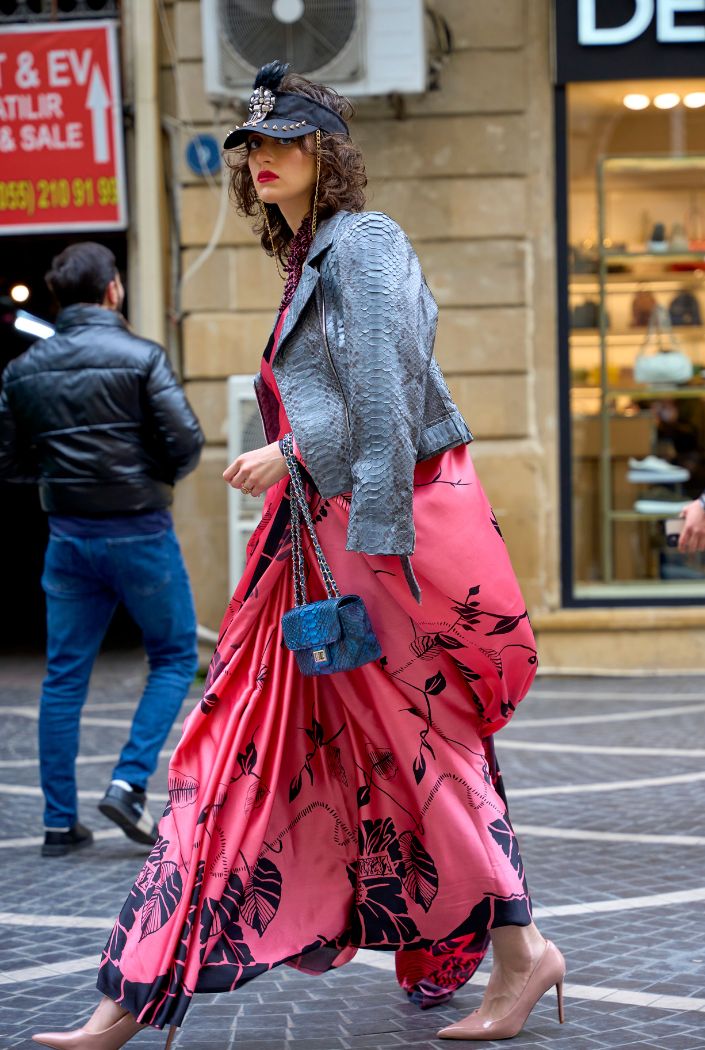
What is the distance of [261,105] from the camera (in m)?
3.02

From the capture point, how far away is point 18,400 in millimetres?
5160

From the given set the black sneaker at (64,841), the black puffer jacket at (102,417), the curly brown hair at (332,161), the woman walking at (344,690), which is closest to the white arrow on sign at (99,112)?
the black puffer jacket at (102,417)

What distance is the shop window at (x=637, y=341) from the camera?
9.11m

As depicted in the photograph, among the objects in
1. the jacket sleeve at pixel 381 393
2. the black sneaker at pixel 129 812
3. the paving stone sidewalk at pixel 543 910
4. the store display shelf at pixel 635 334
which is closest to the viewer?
the jacket sleeve at pixel 381 393

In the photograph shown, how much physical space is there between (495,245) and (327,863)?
20.9ft

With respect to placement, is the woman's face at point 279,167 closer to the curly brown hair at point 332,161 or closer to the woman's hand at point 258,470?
the curly brown hair at point 332,161

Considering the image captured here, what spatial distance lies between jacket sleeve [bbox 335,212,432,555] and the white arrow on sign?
6677mm

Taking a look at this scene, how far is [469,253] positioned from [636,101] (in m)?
1.42

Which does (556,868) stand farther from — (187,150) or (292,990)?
(187,150)

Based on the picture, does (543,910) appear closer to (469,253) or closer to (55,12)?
(469,253)

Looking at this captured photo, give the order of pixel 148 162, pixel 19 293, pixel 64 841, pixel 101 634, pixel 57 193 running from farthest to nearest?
pixel 19 293
pixel 57 193
pixel 148 162
pixel 101 634
pixel 64 841

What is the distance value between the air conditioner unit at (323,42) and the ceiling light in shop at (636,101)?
1406mm

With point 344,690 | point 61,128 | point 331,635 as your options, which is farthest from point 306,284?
point 61,128

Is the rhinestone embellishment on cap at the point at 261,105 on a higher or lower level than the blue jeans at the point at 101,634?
higher
